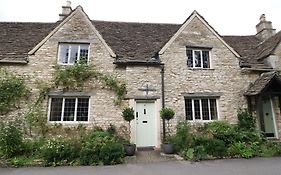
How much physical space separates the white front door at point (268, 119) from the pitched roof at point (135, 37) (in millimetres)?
7554

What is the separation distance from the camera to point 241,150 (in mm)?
9719

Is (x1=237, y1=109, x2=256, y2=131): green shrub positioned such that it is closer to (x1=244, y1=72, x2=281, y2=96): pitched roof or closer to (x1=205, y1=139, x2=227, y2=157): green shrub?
(x1=244, y1=72, x2=281, y2=96): pitched roof

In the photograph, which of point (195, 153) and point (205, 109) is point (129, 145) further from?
point (205, 109)

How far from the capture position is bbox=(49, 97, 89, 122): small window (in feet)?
38.2

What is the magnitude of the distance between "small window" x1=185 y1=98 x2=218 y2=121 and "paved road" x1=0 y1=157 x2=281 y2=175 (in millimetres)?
4063

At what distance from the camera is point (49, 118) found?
11516 mm

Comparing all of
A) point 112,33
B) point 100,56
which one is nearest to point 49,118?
point 100,56

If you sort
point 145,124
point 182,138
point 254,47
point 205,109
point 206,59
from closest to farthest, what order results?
point 182,138 < point 145,124 < point 205,109 < point 206,59 < point 254,47

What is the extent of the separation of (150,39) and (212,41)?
425 centimetres

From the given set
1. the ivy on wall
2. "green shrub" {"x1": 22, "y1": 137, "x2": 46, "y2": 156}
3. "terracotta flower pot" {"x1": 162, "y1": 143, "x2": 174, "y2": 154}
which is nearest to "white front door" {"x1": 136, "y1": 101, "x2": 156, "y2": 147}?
"terracotta flower pot" {"x1": 162, "y1": 143, "x2": 174, "y2": 154}

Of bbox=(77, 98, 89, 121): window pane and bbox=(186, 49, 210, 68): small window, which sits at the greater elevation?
bbox=(186, 49, 210, 68): small window

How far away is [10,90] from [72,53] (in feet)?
12.7

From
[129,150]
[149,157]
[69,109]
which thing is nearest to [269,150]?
[149,157]

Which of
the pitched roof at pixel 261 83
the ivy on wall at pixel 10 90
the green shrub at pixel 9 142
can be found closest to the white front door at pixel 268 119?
the pitched roof at pixel 261 83
